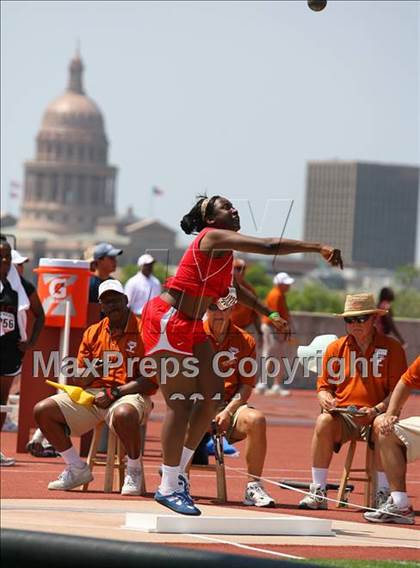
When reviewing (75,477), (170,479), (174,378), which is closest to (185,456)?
(170,479)

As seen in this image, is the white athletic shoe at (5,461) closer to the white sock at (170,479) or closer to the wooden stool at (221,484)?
the wooden stool at (221,484)

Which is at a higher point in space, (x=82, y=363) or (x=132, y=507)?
(x=82, y=363)

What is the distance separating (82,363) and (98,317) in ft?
8.42

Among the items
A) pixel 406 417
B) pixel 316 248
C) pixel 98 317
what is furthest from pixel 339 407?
pixel 98 317

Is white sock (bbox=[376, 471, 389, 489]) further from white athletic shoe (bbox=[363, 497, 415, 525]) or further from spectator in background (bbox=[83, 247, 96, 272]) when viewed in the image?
spectator in background (bbox=[83, 247, 96, 272])

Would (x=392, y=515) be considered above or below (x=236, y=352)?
below

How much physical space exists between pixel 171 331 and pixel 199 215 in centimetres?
58

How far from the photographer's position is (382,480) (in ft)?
33.2

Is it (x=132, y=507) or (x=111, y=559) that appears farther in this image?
(x=132, y=507)

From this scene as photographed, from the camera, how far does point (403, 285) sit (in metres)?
166

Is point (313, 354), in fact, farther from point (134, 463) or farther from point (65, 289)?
point (65, 289)

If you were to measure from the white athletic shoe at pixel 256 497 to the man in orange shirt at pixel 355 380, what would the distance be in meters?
0.32

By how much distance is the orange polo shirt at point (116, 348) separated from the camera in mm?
10477

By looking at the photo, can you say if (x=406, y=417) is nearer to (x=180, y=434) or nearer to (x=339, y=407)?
(x=339, y=407)
